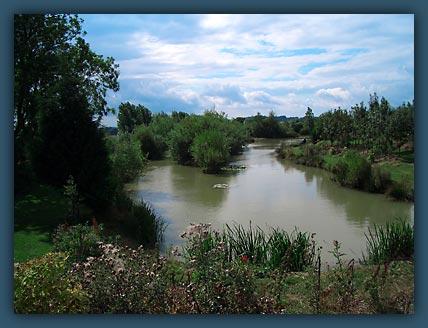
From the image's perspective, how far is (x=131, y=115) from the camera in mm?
6281

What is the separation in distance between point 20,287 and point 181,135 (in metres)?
9.10

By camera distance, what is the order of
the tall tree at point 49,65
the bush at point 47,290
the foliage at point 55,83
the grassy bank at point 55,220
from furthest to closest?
the foliage at point 55,83
the tall tree at point 49,65
the grassy bank at point 55,220
the bush at point 47,290

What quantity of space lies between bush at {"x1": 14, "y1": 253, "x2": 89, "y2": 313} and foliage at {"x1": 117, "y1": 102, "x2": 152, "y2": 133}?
226 cm

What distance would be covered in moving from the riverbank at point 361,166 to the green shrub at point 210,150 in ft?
7.12

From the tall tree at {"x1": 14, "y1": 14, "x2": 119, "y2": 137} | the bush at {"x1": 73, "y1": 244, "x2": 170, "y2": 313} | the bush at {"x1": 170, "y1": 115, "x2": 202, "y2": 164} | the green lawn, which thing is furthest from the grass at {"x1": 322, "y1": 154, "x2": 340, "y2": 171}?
the bush at {"x1": 73, "y1": 244, "x2": 170, "y2": 313}

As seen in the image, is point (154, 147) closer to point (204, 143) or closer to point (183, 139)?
point (183, 139)

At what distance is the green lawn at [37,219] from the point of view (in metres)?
5.03

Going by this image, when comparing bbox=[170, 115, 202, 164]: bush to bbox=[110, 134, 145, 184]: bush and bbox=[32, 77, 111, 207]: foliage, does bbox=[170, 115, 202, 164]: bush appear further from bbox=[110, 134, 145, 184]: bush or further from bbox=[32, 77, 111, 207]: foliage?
bbox=[32, 77, 111, 207]: foliage

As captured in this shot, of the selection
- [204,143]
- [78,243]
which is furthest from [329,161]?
[78,243]

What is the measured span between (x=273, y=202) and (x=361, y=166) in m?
3.07

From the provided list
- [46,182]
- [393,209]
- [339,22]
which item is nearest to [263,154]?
[393,209]

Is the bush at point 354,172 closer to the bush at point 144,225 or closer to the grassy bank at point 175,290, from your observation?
the bush at point 144,225

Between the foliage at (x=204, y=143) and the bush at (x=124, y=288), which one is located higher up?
the foliage at (x=204, y=143)

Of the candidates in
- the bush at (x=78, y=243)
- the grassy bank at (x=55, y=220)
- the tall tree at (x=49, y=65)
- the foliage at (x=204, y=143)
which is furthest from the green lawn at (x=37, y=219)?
the foliage at (x=204, y=143)
